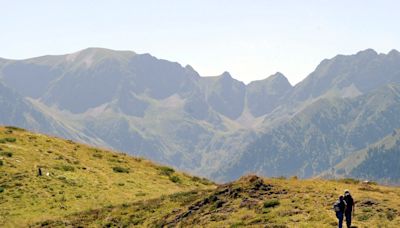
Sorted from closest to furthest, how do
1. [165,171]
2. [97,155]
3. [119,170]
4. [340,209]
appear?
1. [340,209]
2. [119,170]
3. [165,171]
4. [97,155]

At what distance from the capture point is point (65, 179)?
2218 inches

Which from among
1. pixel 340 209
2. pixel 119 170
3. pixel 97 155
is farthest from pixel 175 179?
pixel 340 209

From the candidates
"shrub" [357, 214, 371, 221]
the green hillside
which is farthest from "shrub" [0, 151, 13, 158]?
"shrub" [357, 214, 371, 221]

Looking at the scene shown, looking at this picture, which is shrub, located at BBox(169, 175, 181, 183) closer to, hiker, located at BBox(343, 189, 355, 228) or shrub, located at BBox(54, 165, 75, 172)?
shrub, located at BBox(54, 165, 75, 172)

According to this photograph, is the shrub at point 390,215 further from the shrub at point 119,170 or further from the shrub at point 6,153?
the shrub at point 6,153

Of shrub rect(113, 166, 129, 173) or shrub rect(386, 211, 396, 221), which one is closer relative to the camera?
shrub rect(386, 211, 396, 221)

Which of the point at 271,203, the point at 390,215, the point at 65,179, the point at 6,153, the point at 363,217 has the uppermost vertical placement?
the point at 6,153

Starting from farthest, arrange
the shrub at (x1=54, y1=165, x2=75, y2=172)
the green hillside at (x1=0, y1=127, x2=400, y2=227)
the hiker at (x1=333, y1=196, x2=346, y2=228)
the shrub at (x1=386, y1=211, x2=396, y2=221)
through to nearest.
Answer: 1. the shrub at (x1=54, y1=165, x2=75, y2=172)
2. the green hillside at (x1=0, y1=127, x2=400, y2=227)
3. the shrub at (x1=386, y1=211, x2=396, y2=221)
4. the hiker at (x1=333, y1=196, x2=346, y2=228)

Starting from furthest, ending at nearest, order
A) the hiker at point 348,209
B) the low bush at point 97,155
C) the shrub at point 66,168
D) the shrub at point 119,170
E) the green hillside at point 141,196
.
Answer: the low bush at point 97,155 < the shrub at point 119,170 < the shrub at point 66,168 < the green hillside at point 141,196 < the hiker at point 348,209

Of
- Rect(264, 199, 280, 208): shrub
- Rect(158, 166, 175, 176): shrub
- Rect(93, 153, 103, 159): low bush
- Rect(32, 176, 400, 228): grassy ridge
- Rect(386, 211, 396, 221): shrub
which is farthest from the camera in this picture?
Rect(93, 153, 103, 159): low bush

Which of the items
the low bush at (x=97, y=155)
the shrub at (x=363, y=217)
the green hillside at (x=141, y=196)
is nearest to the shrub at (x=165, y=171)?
the green hillside at (x=141, y=196)

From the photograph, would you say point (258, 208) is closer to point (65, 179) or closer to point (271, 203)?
point (271, 203)

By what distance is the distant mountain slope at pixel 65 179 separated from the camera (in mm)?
48281

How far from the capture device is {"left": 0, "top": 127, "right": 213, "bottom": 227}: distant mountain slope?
48.3 meters
